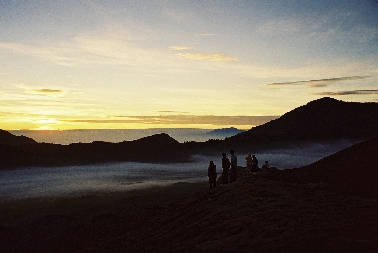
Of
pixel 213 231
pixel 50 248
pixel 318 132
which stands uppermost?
pixel 318 132

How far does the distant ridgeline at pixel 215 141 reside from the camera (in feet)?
275

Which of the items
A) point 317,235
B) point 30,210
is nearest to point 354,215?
point 317,235

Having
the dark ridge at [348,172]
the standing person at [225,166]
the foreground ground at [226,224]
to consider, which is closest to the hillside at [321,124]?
the dark ridge at [348,172]

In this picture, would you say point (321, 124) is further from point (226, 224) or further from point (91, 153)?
point (226, 224)

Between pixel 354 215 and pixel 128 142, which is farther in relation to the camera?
pixel 128 142

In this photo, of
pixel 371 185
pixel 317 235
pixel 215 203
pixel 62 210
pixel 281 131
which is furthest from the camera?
pixel 281 131

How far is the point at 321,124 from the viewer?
124 metres

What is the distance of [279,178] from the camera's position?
24609 mm

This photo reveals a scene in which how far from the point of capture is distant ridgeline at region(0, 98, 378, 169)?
83825 millimetres

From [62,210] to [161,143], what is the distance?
7382cm

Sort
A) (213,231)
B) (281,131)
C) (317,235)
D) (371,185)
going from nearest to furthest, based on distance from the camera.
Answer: (317,235)
(213,231)
(371,185)
(281,131)

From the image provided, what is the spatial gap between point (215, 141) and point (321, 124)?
3983cm

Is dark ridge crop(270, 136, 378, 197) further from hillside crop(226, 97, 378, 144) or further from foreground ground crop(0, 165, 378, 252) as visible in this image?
hillside crop(226, 97, 378, 144)

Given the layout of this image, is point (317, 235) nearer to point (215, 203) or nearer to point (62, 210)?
point (215, 203)
